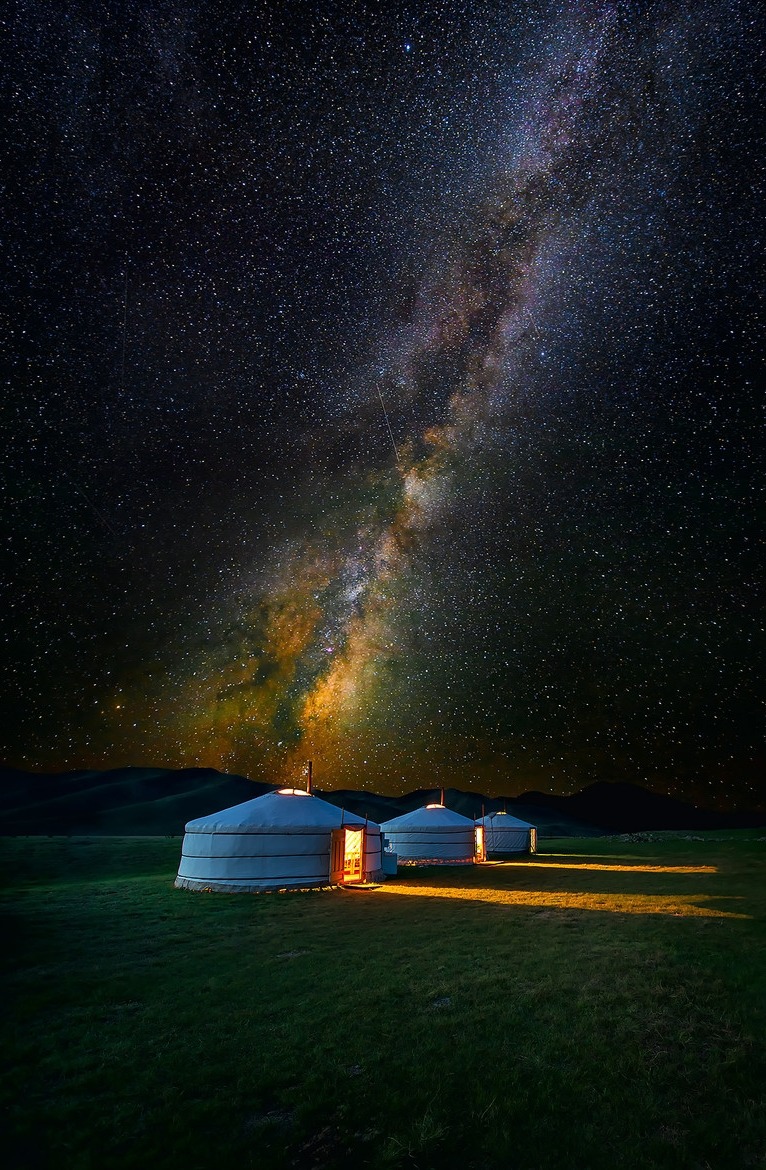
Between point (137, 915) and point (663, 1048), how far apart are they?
982 centimetres

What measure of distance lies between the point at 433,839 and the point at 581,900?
1165 centimetres

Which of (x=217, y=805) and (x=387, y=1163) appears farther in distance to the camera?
(x=217, y=805)

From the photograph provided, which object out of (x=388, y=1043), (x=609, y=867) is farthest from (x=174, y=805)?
(x=388, y=1043)

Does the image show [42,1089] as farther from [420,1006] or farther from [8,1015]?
[420,1006]

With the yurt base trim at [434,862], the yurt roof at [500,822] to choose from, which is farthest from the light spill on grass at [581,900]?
the yurt roof at [500,822]

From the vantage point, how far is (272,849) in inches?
588

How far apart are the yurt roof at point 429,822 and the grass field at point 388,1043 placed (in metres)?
14.1

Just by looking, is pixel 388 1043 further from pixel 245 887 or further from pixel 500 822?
pixel 500 822

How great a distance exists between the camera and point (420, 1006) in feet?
18.3

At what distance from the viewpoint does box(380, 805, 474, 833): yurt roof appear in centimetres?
2382

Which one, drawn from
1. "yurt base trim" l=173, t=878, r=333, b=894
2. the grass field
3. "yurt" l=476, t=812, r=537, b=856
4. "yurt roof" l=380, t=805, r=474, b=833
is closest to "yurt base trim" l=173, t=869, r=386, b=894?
"yurt base trim" l=173, t=878, r=333, b=894

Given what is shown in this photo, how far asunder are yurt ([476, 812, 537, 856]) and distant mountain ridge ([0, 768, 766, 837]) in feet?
3.85

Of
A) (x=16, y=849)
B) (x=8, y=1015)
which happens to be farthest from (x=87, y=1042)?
(x=16, y=849)

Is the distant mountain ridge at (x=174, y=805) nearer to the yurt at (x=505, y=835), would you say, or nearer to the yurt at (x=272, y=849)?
the yurt at (x=505, y=835)
